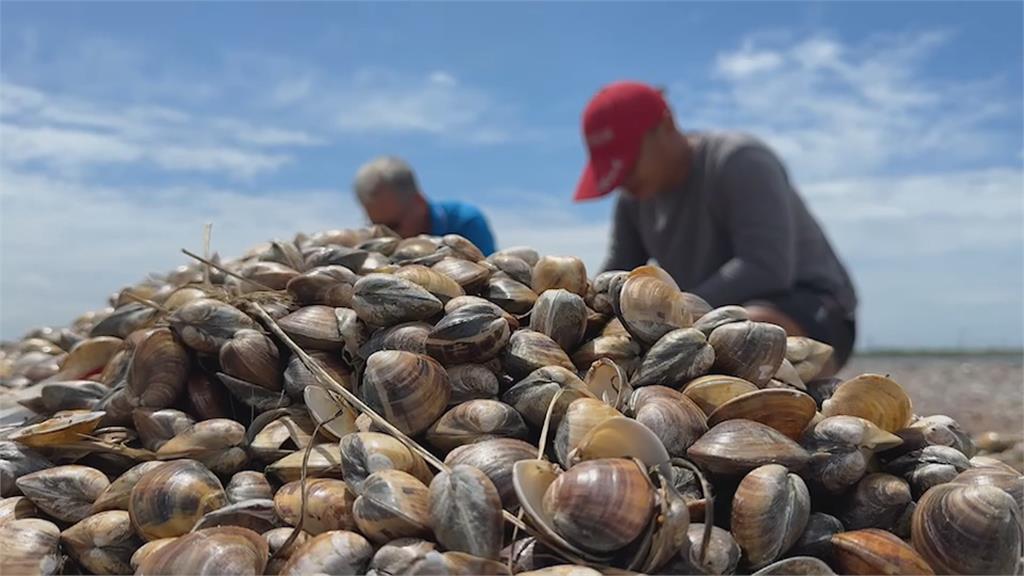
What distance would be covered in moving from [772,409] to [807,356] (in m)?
0.70

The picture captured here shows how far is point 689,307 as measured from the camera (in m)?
2.46

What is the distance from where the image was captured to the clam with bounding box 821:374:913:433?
2.02 metres

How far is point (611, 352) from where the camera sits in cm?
215

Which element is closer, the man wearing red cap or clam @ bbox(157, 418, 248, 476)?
clam @ bbox(157, 418, 248, 476)

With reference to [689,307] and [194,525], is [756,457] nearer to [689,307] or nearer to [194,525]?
[689,307]

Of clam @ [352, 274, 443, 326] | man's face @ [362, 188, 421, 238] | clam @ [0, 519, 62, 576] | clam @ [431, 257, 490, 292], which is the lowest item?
clam @ [0, 519, 62, 576]

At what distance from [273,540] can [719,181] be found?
439cm

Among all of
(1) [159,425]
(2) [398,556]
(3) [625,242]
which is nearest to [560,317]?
(2) [398,556]

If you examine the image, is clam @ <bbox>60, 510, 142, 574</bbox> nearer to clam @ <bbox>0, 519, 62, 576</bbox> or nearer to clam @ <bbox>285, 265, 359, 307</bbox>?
clam @ <bbox>0, 519, 62, 576</bbox>

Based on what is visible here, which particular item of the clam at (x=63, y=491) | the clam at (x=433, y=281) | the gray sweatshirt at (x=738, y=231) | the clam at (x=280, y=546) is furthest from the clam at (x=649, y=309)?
the gray sweatshirt at (x=738, y=231)

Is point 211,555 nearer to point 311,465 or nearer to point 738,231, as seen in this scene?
point 311,465

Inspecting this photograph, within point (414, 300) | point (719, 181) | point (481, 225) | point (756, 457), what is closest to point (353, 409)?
point (414, 300)

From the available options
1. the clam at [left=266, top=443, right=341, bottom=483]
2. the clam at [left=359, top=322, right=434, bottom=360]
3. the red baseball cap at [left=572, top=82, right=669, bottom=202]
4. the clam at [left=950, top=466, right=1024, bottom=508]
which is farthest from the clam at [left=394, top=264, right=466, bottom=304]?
the red baseball cap at [left=572, top=82, right=669, bottom=202]

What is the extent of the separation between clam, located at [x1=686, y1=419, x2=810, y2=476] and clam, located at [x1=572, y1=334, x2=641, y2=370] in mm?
409
